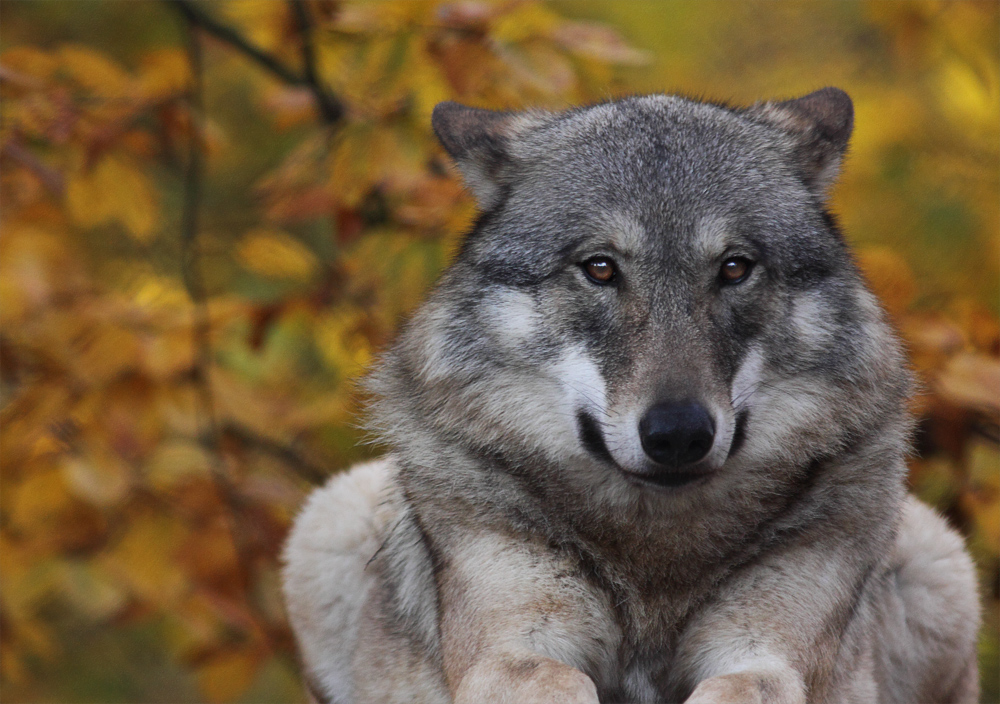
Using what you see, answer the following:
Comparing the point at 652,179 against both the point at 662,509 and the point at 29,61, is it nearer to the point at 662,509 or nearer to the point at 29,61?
the point at 662,509

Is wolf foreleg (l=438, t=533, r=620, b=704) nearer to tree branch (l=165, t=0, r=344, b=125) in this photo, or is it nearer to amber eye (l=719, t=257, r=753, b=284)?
amber eye (l=719, t=257, r=753, b=284)

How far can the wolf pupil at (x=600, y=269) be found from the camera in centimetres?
344

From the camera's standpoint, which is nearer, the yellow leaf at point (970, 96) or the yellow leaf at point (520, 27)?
the yellow leaf at point (520, 27)

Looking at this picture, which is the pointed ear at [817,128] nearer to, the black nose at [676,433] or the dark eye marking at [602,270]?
the dark eye marking at [602,270]

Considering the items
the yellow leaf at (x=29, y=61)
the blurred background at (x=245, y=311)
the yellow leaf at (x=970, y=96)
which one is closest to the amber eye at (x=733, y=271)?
the blurred background at (x=245, y=311)

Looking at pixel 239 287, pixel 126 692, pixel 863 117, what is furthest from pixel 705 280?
pixel 126 692

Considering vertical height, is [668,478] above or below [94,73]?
below

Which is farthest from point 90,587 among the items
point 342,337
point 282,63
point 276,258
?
point 282,63

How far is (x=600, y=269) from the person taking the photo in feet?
11.3

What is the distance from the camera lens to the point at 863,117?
9.38 metres

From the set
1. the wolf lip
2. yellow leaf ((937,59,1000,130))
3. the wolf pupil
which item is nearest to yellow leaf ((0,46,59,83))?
the wolf pupil

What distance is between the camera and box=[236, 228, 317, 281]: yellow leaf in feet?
20.4

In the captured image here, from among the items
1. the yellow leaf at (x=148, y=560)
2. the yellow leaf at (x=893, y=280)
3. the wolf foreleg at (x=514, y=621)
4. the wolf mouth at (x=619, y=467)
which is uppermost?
the yellow leaf at (x=893, y=280)

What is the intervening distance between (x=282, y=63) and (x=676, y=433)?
474 centimetres
